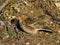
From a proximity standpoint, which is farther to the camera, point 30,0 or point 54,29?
point 30,0

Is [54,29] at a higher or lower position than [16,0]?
lower

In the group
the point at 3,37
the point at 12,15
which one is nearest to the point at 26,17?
the point at 12,15

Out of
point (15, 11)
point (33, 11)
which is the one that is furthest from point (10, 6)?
point (33, 11)

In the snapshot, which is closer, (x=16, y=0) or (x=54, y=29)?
(x=54, y=29)

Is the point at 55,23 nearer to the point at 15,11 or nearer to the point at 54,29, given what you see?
the point at 54,29

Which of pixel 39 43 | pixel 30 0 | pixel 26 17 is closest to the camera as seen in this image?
pixel 39 43

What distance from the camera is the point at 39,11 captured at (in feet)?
25.3

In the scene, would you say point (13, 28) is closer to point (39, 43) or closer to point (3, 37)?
point (3, 37)

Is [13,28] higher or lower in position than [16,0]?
lower

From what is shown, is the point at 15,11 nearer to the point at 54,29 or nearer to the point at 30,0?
the point at 30,0

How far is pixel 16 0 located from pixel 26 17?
731 mm

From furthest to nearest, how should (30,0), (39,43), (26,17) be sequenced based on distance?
(30,0), (26,17), (39,43)

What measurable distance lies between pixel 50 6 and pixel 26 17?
88 cm

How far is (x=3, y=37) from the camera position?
6812 mm
